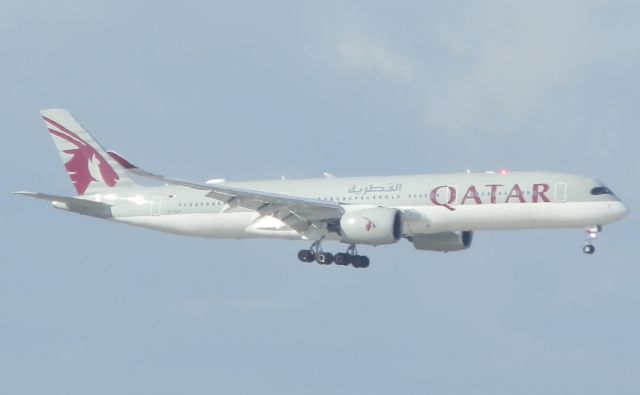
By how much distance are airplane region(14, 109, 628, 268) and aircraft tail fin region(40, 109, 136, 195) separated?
7 cm

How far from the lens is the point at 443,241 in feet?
302

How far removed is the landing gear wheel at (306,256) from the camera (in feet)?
297

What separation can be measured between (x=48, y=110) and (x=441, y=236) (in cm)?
2310

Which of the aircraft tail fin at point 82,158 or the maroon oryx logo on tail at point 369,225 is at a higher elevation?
the aircraft tail fin at point 82,158

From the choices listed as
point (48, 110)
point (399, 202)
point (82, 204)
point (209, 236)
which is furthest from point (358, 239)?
point (48, 110)

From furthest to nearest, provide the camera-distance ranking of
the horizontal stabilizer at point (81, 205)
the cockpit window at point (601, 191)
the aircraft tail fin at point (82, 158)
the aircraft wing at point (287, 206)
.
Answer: the aircraft tail fin at point (82, 158), the horizontal stabilizer at point (81, 205), the aircraft wing at point (287, 206), the cockpit window at point (601, 191)

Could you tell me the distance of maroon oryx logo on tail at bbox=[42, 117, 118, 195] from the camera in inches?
3812

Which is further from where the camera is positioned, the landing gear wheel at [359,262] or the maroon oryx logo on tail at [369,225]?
the landing gear wheel at [359,262]

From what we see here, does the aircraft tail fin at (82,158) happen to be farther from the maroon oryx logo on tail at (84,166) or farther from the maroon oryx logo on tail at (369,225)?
the maroon oryx logo on tail at (369,225)

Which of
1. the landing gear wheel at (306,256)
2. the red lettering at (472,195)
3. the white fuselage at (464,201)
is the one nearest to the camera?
the white fuselage at (464,201)

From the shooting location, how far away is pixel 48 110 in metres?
101

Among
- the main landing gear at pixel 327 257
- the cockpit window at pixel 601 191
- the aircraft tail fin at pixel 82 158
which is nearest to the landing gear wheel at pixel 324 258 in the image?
the main landing gear at pixel 327 257

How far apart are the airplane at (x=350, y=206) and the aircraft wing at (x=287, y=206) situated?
48mm

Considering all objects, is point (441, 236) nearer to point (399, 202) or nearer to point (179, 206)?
point (399, 202)
